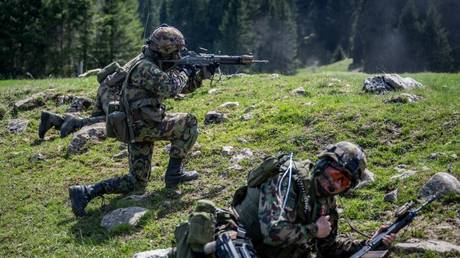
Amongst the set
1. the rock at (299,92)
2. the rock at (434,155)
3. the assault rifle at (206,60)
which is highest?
the assault rifle at (206,60)

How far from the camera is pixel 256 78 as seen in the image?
16.8m

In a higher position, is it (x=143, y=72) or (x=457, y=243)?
(x=143, y=72)

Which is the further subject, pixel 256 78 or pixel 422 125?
pixel 256 78

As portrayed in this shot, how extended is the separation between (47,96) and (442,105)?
10.5 meters

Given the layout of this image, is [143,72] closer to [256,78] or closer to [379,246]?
[379,246]

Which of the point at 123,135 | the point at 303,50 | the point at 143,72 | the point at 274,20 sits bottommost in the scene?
the point at 303,50

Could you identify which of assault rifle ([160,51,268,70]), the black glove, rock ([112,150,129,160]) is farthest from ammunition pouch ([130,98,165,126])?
rock ([112,150,129,160])

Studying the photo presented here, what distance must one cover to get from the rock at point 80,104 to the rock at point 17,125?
1135 mm

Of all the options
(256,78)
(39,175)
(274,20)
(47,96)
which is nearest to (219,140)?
(39,175)

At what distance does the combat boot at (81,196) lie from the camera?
360 inches

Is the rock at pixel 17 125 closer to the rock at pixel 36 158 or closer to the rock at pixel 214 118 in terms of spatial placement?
the rock at pixel 36 158

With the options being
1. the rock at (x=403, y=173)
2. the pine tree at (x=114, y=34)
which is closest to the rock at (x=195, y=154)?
the rock at (x=403, y=173)

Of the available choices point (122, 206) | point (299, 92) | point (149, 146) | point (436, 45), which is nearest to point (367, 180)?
point (149, 146)

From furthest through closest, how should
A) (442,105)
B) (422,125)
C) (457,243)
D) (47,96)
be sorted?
(47,96) → (442,105) → (422,125) → (457,243)
